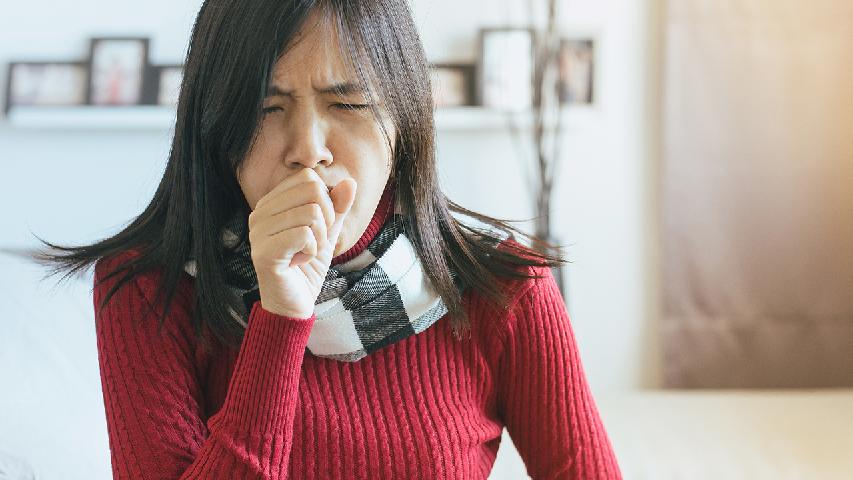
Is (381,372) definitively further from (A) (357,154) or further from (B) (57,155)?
(B) (57,155)

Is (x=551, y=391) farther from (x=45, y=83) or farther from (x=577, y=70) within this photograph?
(x=45, y=83)

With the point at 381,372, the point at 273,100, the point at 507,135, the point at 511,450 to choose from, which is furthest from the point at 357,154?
the point at 507,135

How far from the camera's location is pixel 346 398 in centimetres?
88

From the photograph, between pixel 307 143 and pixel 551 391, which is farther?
pixel 551 391

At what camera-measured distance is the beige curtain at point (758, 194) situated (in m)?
2.18

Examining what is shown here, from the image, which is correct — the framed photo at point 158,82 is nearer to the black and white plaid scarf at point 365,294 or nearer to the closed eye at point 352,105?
the black and white plaid scarf at point 365,294

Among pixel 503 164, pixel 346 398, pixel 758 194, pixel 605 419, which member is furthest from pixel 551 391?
pixel 758 194

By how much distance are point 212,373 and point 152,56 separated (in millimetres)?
1487

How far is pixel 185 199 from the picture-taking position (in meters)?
0.81

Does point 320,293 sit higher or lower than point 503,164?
lower

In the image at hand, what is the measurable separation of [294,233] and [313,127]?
0.30 ft

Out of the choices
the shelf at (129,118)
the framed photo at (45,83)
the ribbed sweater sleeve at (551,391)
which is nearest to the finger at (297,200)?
the ribbed sweater sleeve at (551,391)

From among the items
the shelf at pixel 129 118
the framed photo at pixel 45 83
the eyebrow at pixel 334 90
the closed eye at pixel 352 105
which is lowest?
the closed eye at pixel 352 105

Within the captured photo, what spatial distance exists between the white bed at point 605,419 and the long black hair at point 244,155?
251 millimetres
